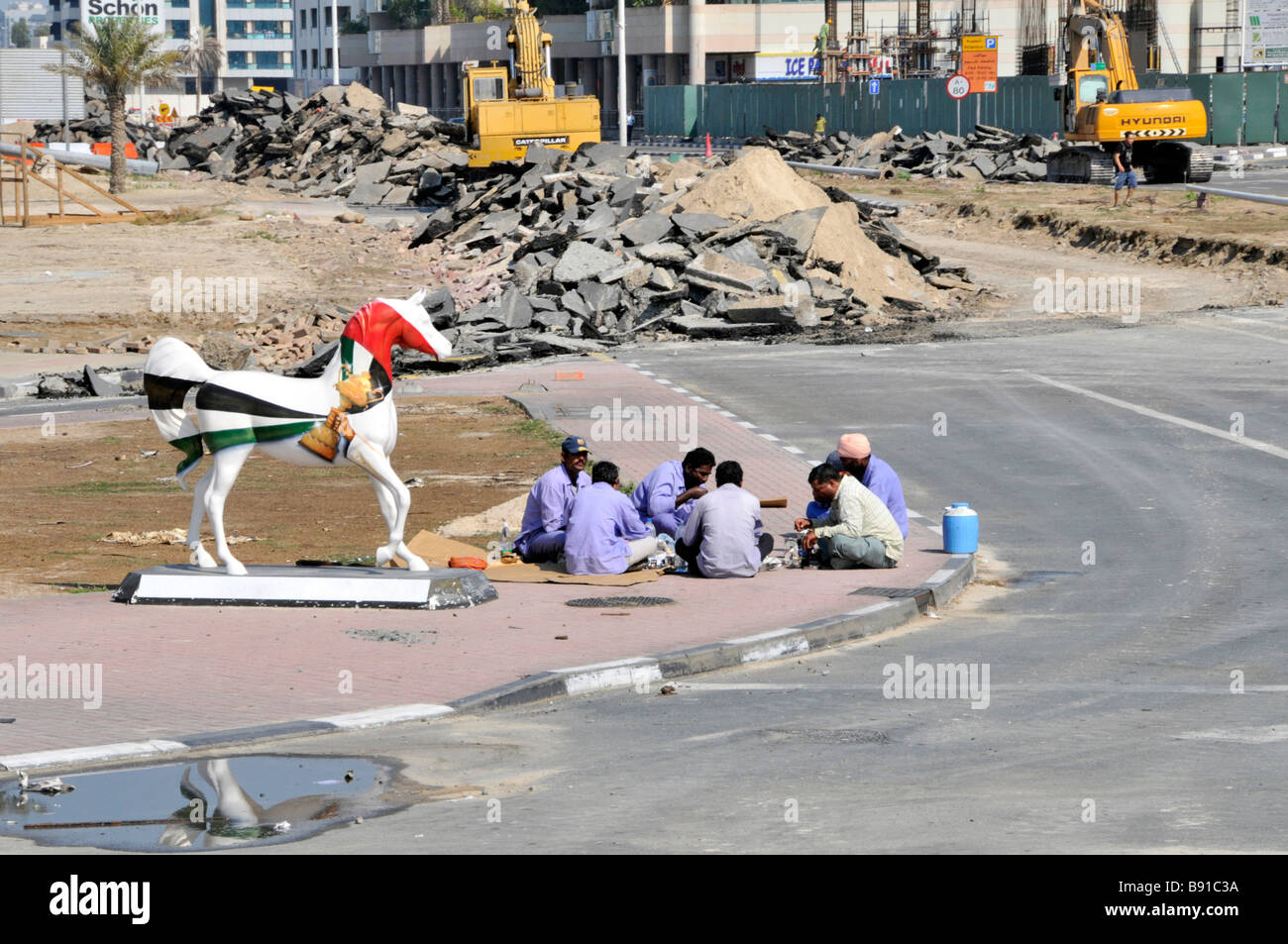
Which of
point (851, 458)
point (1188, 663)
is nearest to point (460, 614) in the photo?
point (851, 458)

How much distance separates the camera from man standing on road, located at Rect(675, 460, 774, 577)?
1407 cm

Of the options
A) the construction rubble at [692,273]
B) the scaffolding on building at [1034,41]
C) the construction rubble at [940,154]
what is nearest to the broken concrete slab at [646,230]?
the construction rubble at [692,273]

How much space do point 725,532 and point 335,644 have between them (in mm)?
3559

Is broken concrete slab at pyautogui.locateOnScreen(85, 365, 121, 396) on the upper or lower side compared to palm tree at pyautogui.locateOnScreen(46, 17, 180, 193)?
lower

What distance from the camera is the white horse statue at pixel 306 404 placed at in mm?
13000

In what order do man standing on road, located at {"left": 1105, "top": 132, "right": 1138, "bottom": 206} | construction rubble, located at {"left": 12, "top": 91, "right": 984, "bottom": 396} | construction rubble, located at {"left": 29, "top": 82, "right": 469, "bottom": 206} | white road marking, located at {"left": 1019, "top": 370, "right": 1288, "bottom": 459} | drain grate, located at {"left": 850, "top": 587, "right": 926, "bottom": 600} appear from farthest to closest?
construction rubble, located at {"left": 29, "top": 82, "right": 469, "bottom": 206}
man standing on road, located at {"left": 1105, "top": 132, "right": 1138, "bottom": 206}
construction rubble, located at {"left": 12, "top": 91, "right": 984, "bottom": 396}
white road marking, located at {"left": 1019, "top": 370, "right": 1288, "bottom": 459}
drain grate, located at {"left": 850, "top": 587, "right": 926, "bottom": 600}

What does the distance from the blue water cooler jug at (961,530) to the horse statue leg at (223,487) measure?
19.3 feet

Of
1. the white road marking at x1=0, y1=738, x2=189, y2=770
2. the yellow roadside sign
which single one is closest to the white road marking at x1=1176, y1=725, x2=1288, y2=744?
the white road marking at x1=0, y1=738, x2=189, y2=770

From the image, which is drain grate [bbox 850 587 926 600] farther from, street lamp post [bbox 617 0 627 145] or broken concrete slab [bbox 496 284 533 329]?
street lamp post [bbox 617 0 627 145]

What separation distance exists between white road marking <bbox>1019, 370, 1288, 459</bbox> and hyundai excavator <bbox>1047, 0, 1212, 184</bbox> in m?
25.7

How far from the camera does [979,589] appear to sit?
14.3 m

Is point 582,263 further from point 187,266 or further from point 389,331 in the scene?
point 389,331

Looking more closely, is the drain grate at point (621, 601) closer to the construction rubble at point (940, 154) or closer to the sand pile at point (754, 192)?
the sand pile at point (754, 192)
